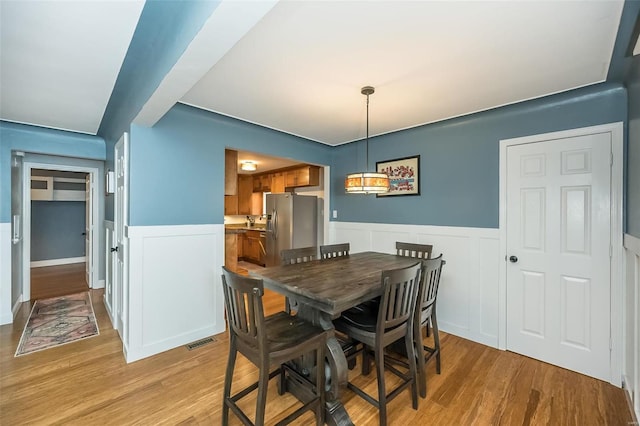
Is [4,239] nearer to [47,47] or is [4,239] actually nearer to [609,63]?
[47,47]

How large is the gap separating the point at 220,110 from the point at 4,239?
2887 mm

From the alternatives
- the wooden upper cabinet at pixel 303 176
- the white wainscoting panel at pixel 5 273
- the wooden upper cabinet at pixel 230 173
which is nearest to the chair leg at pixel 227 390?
the wooden upper cabinet at pixel 230 173

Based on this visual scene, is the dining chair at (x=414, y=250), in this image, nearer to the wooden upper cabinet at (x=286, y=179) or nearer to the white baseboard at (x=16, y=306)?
the wooden upper cabinet at (x=286, y=179)

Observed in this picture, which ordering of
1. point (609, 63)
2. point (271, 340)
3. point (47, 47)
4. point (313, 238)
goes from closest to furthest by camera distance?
point (271, 340) < point (47, 47) < point (609, 63) < point (313, 238)

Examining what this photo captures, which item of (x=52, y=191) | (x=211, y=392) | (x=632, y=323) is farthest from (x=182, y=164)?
(x=52, y=191)

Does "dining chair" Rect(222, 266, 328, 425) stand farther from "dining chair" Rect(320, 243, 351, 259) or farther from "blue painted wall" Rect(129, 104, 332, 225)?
"blue painted wall" Rect(129, 104, 332, 225)

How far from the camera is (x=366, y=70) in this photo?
1.98 metres

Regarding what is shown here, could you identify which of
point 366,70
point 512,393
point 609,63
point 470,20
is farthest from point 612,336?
point 366,70

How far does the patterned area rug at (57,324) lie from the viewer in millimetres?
2666

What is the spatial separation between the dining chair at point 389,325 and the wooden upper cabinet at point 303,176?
10.9 feet

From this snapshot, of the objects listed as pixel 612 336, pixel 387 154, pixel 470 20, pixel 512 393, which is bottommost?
pixel 512 393

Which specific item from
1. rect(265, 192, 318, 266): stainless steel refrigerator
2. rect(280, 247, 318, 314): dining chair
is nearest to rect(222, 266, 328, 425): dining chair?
rect(280, 247, 318, 314): dining chair

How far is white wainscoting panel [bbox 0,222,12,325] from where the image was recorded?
10.1ft

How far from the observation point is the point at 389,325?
1.73 metres
